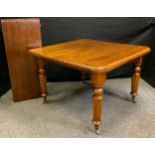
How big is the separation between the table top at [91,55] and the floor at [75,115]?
50 centimetres

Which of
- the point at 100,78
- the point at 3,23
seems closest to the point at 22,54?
the point at 3,23

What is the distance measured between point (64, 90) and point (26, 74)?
474 millimetres

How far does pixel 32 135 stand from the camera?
126cm

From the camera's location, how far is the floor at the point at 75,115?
1288 millimetres

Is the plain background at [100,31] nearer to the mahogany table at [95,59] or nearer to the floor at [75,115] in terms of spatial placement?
the floor at [75,115]

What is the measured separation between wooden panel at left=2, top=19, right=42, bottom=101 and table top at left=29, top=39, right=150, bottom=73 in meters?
0.22

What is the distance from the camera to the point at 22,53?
1564mm

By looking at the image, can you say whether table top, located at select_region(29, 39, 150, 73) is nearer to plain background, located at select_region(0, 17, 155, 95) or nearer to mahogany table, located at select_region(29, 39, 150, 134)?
mahogany table, located at select_region(29, 39, 150, 134)

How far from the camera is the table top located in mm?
1049

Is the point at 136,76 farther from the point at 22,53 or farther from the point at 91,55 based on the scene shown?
the point at 22,53

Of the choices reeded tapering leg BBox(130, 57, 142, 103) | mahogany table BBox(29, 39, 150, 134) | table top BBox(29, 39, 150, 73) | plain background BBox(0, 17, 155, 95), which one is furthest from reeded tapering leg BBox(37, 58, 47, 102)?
reeded tapering leg BBox(130, 57, 142, 103)

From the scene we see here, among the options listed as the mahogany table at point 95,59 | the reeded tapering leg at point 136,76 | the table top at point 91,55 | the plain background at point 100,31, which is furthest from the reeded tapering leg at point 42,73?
the reeded tapering leg at point 136,76

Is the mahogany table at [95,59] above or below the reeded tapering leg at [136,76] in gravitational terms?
above

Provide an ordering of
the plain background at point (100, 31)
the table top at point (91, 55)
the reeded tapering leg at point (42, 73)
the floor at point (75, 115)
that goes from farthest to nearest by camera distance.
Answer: the plain background at point (100, 31) < the reeded tapering leg at point (42, 73) < the floor at point (75, 115) < the table top at point (91, 55)
